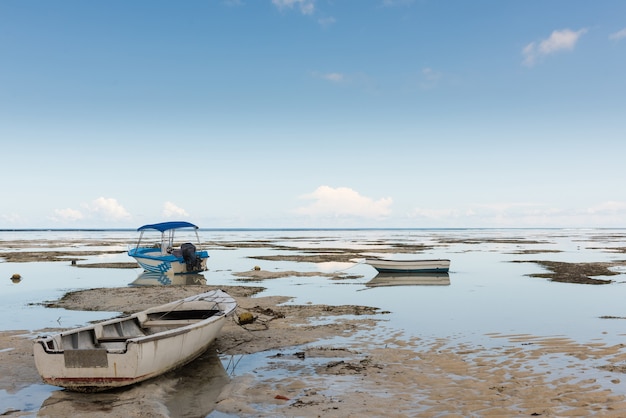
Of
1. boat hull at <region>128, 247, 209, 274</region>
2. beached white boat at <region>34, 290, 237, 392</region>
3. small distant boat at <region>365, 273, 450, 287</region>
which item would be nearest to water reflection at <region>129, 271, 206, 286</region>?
boat hull at <region>128, 247, 209, 274</region>

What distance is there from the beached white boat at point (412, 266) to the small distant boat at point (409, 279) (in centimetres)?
29

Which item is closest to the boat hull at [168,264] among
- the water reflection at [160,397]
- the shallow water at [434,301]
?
the shallow water at [434,301]

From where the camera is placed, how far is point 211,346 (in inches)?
516

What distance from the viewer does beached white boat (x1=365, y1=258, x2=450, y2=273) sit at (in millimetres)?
32656

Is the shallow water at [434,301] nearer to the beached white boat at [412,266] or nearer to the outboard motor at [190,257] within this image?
the beached white boat at [412,266]

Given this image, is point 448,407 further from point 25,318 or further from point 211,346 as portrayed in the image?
point 25,318

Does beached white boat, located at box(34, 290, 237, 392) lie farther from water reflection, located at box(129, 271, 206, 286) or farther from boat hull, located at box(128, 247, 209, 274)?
boat hull, located at box(128, 247, 209, 274)

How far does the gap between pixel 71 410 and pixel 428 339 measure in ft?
32.8

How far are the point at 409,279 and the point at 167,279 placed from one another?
16.6 metres

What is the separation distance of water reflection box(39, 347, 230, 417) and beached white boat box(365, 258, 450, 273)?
23.0 m

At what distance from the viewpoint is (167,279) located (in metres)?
31.3

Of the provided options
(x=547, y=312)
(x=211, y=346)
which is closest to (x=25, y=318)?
(x=211, y=346)

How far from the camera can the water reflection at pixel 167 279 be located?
1159 inches

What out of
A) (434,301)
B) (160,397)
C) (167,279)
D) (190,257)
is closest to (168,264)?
(167,279)
